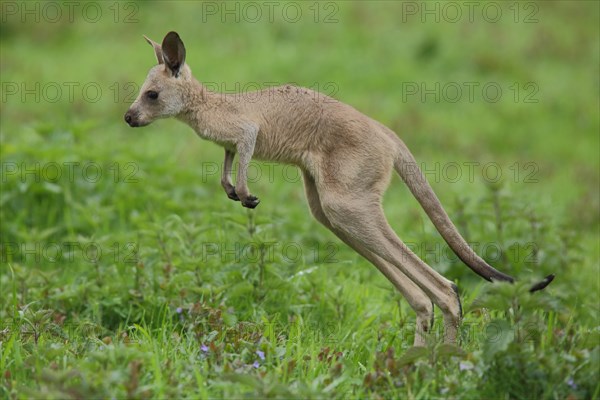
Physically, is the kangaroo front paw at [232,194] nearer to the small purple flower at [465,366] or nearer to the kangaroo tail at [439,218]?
the kangaroo tail at [439,218]

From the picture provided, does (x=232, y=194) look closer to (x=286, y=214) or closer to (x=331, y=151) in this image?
(x=331, y=151)

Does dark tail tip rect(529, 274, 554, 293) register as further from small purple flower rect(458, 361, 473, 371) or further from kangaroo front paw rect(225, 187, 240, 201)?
kangaroo front paw rect(225, 187, 240, 201)

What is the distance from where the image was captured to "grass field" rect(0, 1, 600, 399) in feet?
15.5

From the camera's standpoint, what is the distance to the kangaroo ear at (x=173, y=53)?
18.5ft

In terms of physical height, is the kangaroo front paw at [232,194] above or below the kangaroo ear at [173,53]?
below

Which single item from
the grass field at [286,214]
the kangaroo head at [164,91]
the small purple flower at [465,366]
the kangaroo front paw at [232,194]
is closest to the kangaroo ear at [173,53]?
the kangaroo head at [164,91]

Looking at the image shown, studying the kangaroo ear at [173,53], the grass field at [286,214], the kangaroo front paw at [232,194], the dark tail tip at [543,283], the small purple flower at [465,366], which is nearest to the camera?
the small purple flower at [465,366]

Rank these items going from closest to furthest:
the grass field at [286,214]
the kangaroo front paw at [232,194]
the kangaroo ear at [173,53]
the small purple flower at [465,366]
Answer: the small purple flower at [465,366], the grass field at [286,214], the kangaroo front paw at [232,194], the kangaroo ear at [173,53]

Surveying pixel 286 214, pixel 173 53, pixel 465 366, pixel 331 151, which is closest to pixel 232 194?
pixel 331 151

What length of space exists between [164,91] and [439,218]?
1933 millimetres

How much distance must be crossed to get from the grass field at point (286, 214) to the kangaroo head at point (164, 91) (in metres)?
1.25

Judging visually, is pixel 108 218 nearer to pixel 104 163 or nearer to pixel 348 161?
pixel 104 163

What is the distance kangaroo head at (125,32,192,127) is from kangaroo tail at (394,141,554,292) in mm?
1487

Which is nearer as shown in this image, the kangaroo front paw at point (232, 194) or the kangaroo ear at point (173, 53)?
the kangaroo front paw at point (232, 194)
